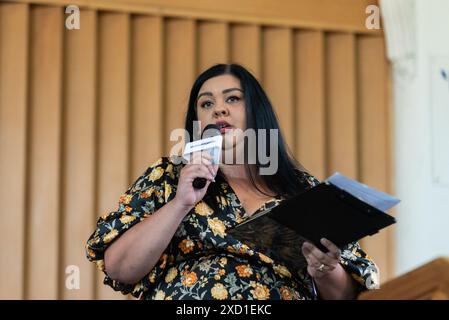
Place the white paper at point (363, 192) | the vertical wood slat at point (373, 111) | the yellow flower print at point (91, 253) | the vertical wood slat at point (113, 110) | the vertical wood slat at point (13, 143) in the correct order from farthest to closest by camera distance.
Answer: the vertical wood slat at point (373, 111)
the vertical wood slat at point (113, 110)
the vertical wood slat at point (13, 143)
the yellow flower print at point (91, 253)
the white paper at point (363, 192)

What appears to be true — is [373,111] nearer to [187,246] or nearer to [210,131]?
[210,131]

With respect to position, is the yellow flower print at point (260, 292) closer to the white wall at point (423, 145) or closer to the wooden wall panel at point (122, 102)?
the wooden wall panel at point (122, 102)

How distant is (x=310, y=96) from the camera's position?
3.81m

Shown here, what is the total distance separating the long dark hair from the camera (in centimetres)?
222

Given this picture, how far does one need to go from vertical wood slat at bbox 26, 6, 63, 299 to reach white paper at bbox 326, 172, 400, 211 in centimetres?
194

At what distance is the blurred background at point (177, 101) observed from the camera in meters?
3.40

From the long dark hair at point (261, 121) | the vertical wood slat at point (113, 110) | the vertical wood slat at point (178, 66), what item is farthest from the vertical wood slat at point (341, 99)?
the long dark hair at point (261, 121)

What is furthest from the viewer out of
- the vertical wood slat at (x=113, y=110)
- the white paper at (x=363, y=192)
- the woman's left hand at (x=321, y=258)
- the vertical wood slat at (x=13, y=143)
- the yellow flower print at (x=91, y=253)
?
the vertical wood slat at (x=113, y=110)

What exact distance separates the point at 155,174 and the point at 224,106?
28 centimetres

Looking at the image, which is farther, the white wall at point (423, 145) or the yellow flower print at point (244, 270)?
the white wall at point (423, 145)

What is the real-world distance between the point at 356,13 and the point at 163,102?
40.1 inches

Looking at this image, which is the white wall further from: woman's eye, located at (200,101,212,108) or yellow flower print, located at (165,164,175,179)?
yellow flower print, located at (165,164,175,179)

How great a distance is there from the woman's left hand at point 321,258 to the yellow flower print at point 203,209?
0.27 meters
